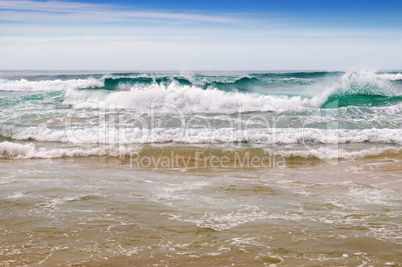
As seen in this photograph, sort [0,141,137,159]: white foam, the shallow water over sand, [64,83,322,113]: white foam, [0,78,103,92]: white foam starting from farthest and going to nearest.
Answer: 1. [0,78,103,92]: white foam
2. [64,83,322,113]: white foam
3. [0,141,137,159]: white foam
4. the shallow water over sand

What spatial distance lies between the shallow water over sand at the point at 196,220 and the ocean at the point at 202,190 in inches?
0.7

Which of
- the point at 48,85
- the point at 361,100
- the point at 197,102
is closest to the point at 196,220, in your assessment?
the point at 197,102

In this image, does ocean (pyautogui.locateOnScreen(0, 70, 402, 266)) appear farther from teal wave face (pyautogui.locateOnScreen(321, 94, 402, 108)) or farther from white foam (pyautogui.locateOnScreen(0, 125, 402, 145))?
teal wave face (pyautogui.locateOnScreen(321, 94, 402, 108))

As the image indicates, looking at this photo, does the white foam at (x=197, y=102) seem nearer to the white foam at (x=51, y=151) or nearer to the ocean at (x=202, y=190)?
the ocean at (x=202, y=190)

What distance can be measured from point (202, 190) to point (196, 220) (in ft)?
5.45

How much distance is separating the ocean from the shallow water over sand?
0.06 ft

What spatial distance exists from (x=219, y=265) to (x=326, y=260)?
0.88 metres

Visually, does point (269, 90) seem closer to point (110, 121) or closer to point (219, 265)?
point (110, 121)

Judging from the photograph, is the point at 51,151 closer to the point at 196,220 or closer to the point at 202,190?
the point at 202,190

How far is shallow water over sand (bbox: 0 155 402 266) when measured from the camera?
3326mm

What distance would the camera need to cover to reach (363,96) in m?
20.8

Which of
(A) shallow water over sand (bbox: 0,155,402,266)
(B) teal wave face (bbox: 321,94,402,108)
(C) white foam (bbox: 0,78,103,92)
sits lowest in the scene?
(A) shallow water over sand (bbox: 0,155,402,266)

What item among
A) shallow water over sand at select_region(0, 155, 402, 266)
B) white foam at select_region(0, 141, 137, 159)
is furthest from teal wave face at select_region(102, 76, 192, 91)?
shallow water over sand at select_region(0, 155, 402, 266)

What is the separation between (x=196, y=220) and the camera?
14.1 ft
